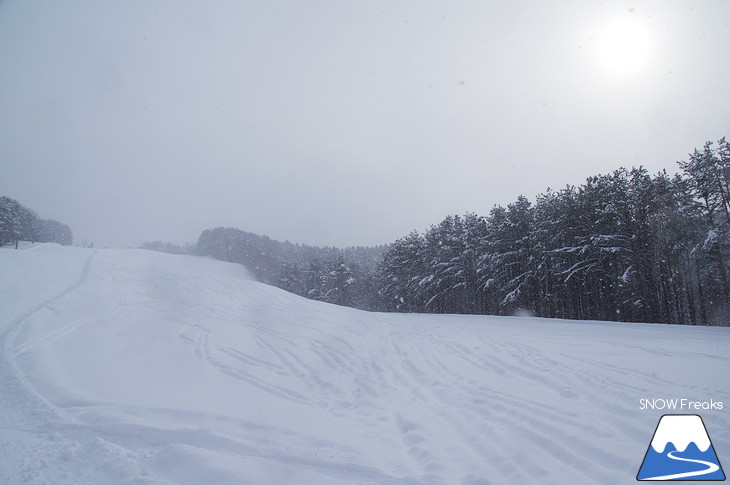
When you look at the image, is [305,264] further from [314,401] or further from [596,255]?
[314,401]

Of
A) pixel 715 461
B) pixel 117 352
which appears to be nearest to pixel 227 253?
pixel 117 352

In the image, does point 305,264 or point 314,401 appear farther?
point 305,264

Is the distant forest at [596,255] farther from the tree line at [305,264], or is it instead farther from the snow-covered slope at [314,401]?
the snow-covered slope at [314,401]

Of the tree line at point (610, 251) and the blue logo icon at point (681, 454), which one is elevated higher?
the tree line at point (610, 251)

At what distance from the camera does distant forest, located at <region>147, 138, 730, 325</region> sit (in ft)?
69.0

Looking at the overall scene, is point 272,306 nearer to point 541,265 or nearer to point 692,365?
point 692,365

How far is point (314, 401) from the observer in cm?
582

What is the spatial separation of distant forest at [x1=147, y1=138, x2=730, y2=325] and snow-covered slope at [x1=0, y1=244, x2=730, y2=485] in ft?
43.7

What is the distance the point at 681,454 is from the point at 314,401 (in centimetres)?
484

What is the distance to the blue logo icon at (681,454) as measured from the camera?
3.04 metres

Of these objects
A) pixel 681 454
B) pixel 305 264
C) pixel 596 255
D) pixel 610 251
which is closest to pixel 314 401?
pixel 681 454

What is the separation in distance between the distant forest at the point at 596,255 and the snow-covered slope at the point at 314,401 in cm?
1333

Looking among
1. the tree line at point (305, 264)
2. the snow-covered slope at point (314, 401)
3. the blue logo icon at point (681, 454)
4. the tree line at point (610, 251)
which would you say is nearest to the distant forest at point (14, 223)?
the tree line at point (305, 264)

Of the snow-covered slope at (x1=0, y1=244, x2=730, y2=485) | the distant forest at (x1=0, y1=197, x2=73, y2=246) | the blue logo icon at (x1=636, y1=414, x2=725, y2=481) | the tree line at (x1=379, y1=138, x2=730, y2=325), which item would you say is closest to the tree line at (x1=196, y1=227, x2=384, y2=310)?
the tree line at (x1=379, y1=138, x2=730, y2=325)
